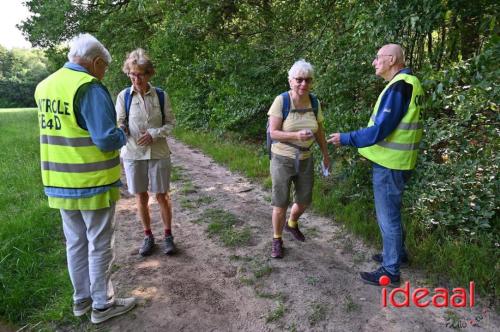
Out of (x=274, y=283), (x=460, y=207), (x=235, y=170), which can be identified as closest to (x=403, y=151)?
(x=460, y=207)

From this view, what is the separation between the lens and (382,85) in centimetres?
497

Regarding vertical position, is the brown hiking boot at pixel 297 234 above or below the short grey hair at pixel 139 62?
below

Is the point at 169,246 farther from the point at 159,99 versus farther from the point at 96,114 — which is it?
the point at 96,114

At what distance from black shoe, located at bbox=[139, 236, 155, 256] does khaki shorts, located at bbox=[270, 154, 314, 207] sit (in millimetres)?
1447

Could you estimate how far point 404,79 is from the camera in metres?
2.94

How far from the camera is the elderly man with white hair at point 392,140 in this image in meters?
2.95

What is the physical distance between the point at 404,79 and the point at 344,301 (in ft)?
6.35

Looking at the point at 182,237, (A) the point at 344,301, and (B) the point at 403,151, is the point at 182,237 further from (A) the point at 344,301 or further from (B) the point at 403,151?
(B) the point at 403,151

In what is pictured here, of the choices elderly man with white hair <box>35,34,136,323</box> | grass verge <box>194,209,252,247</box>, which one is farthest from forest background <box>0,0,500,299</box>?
elderly man with white hair <box>35,34,136,323</box>

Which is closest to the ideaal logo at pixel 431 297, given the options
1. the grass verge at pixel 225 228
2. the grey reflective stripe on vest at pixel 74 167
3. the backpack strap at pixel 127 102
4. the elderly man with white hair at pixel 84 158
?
the grass verge at pixel 225 228

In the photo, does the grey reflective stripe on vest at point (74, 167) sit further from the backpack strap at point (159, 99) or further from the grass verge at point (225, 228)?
the grass verge at point (225, 228)

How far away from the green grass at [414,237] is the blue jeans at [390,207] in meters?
0.53

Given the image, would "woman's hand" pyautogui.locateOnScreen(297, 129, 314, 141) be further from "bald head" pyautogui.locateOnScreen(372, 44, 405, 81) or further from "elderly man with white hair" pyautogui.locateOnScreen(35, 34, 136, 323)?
→ "elderly man with white hair" pyautogui.locateOnScreen(35, 34, 136, 323)

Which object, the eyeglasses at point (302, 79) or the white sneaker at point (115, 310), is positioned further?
the eyeglasses at point (302, 79)
